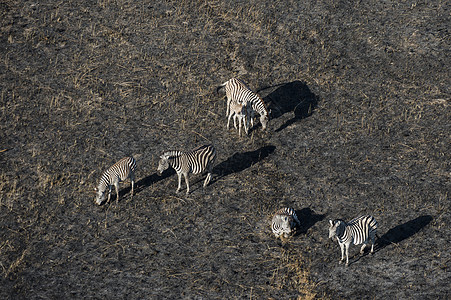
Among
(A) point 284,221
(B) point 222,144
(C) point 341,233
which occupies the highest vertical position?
(B) point 222,144

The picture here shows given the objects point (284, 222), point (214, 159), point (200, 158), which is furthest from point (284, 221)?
point (200, 158)

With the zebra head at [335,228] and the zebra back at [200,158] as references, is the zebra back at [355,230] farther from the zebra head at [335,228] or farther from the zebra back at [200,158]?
the zebra back at [200,158]

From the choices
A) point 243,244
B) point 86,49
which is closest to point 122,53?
point 86,49

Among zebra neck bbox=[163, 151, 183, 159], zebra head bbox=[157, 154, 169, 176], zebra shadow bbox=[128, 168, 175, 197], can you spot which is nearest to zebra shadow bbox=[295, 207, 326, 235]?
zebra neck bbox=[163, 151, 183, 159]

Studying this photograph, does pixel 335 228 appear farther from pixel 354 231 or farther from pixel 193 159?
pixel 193 159

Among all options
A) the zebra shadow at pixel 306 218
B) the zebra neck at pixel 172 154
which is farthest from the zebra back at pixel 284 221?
the zebra neck at pixel 172 154

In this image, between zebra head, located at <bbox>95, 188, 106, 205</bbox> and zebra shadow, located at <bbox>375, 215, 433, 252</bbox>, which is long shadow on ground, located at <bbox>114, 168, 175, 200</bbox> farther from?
zebra shadow, located at <bbox>375, 215, 433, 252</bbox>

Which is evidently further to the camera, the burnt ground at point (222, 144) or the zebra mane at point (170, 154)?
the zebra mane at point (170, 154)
